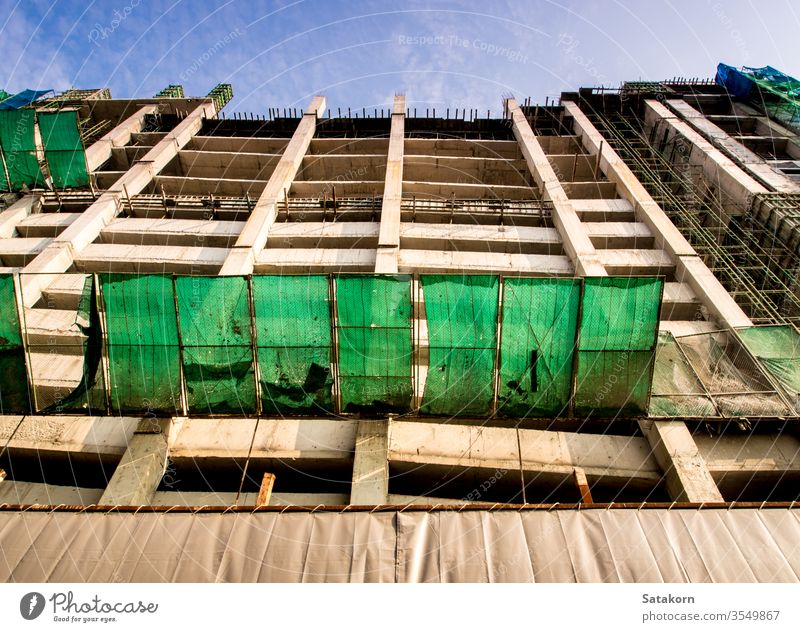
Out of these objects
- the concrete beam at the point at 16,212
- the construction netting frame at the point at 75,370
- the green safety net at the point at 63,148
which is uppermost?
the green safety net at the point at 63,148

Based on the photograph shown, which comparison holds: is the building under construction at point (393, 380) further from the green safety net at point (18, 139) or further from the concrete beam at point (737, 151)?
the concrete beam at point (737, 151)

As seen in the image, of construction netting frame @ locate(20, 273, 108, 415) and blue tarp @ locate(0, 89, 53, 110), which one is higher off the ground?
blue tarp @ locate(0, 89, 53, 110)

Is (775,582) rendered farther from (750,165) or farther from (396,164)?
(750,165)

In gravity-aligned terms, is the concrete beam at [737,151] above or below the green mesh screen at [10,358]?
above

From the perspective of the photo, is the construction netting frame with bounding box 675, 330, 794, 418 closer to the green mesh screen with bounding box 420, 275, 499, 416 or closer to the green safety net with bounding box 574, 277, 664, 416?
the green safety net with bounding box 574, 277, 664, 416

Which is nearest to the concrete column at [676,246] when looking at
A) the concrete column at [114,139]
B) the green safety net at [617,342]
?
the green safety net at [617,342]

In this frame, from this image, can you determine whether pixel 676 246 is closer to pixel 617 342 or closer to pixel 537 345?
pixel 617 342

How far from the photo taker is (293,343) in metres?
11.3

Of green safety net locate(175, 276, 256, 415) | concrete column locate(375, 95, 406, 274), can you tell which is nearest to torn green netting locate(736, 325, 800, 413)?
concrete column locate(375, 95, 406, 274)

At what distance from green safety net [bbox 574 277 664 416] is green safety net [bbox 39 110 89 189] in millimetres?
23186

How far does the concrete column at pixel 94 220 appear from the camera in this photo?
1536 centimetres

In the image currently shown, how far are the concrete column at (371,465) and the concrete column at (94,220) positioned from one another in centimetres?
984

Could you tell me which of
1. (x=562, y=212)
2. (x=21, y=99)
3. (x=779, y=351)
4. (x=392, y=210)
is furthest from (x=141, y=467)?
(x=21, y=99)

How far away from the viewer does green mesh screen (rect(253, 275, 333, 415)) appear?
36.8 ft
